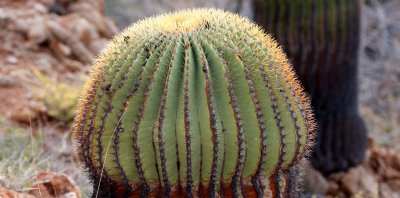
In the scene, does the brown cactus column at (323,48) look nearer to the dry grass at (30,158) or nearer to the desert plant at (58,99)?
the desert plant at (58,99)

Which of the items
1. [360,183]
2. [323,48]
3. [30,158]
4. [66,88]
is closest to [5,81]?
[66,88]

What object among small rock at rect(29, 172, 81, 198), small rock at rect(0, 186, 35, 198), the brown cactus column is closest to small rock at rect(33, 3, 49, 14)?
the brown cactus column

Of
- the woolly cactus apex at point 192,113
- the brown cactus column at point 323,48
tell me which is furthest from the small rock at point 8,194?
the brown cactus column at point 323,48

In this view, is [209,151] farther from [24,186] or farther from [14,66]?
[14,66]

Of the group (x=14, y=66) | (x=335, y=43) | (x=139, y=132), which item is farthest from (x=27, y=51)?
(x=139, y=132)

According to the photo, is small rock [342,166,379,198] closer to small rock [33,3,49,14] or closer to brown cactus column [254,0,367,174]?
brown cactus column [254,0,367,174]

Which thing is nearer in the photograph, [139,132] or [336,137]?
[139,132]
